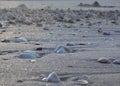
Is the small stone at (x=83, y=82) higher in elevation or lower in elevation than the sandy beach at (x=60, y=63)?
higher

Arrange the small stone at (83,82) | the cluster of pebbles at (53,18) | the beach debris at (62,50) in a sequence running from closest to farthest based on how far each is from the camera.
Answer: the small stone at (83,82) < the beach debris at (62,50) < the cluster of pebbles at (53,18)

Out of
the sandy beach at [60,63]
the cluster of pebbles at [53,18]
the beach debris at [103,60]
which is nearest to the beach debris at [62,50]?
the sandy beach at [60,63]

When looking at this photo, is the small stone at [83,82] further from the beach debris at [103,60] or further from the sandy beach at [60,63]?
the beach debris at [103,60]

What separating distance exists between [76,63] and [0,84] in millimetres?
928

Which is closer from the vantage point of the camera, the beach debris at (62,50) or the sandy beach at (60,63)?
the sandy beach at (60,63)

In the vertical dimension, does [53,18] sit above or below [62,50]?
below

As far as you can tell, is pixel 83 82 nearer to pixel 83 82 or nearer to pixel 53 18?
pixel 83 82

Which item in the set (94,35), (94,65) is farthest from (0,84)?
(94,35)

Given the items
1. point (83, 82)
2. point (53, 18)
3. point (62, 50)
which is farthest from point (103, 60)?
point (53, 18)

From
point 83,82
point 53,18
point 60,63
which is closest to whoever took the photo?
point 83,82

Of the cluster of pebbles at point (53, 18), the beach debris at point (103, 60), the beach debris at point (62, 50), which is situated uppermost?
the beach debris at point (103, 60)

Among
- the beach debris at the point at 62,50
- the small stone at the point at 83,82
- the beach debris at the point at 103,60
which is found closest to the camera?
the small stone at the point at 83,82

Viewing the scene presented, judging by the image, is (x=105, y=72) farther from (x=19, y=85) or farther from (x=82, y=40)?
(x=82, y=40)

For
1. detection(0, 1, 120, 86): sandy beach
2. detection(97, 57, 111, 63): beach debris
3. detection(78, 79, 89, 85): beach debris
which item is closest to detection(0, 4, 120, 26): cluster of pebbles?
detection(0, 1, 120, 86): sandy beach
